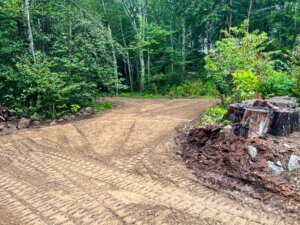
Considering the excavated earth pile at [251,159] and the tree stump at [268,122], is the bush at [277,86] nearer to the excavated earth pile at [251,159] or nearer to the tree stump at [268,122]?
the excavated earth pile at [251,159]

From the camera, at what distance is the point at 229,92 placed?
7.79 metres

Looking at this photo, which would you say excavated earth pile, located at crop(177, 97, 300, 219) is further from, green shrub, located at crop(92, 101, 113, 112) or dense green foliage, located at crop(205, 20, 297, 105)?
green shrub, located at crop(92, 101, 113, 112)

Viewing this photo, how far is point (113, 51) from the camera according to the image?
12.9m

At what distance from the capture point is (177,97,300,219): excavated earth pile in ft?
10.9

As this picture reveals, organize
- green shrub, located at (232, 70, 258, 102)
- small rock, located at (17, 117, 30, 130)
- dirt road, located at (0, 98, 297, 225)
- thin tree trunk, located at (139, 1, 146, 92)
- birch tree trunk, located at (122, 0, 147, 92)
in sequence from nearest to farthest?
dirt road, located at (0, 98, 297, 225) → green shrub, located at (232, 70, 258, 102) → small rock, located at (17, 117, 30, 130) → thin tree trunk, located at (139, 1, 146, 92) → birch tree trunk, located at (122, 0, 147, 92)

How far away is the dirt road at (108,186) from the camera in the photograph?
294cm

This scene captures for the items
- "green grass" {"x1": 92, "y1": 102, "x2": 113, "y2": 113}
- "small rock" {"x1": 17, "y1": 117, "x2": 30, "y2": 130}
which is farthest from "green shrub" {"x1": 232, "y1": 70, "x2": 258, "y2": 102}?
"small rock" {"x1": 17, "y1": 117, "x2": 30, "y2": 130}

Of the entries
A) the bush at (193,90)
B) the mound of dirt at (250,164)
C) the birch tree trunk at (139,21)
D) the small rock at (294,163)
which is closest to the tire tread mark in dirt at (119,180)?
the mound of dirt at (250,164)

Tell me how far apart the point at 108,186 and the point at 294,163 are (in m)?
2.83

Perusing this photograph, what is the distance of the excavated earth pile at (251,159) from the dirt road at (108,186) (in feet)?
0.85

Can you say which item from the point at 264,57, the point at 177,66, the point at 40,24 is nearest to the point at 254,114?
the point at 264,57

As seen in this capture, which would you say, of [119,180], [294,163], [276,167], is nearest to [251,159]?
[276,167]

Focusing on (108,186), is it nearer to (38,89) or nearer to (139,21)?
(38,89)

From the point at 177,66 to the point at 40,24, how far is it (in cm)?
1044
